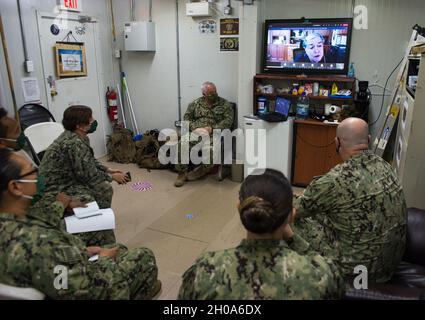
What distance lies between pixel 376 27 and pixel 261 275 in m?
3.66

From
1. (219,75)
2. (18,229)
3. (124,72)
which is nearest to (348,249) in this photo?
(18,229)

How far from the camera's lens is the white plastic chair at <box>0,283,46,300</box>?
1.26 metres

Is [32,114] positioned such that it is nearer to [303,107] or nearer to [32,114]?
[32,114]

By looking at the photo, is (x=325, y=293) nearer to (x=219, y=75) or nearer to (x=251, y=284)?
(x=251, y=284)

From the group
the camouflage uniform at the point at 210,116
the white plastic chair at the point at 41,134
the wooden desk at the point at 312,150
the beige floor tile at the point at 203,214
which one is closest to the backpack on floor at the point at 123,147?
the camouflage uniform at the point at 210,116

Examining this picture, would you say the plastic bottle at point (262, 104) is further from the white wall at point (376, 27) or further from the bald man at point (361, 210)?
the bald man at point (361, 210)

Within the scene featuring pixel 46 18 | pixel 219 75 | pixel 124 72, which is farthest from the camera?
pixel 124 72

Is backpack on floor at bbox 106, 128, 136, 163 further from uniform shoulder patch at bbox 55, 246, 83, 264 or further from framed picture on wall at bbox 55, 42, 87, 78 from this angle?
uniform shoulder patch at bbox 55, 246, 83, 264

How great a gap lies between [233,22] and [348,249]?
11.6 ft

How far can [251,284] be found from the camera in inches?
43.9

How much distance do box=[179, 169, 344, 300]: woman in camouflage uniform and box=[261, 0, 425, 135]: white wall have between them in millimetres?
3335

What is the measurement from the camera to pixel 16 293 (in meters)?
1.27

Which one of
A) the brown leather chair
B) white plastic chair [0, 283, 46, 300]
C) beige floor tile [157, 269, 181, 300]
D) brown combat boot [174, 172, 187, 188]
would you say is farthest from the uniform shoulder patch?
brown combat boot [174, 172, 187, 188]

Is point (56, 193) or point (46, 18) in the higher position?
point (46, 18)
